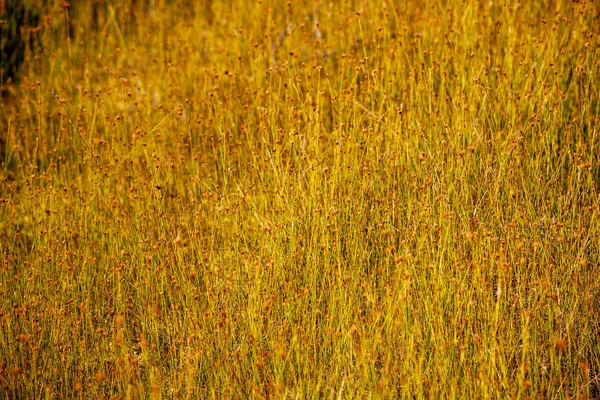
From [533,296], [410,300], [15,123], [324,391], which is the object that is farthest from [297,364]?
[15,123]

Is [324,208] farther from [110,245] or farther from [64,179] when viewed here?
[64,179]

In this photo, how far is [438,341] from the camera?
2738 millimetres

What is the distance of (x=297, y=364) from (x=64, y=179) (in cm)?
229

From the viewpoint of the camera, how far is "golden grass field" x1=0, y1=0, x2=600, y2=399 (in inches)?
108

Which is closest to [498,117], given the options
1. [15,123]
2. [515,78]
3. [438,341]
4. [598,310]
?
[515,78]

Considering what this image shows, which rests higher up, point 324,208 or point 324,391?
point 324,208

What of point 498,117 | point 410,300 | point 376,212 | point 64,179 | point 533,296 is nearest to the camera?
point 410,300

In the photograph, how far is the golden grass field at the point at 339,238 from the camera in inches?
108

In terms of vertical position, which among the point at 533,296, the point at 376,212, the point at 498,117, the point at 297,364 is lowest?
the point at 297,364

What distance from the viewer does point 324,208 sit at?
344 centimetres

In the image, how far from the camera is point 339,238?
10.6 ft

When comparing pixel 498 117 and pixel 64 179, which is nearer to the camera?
pixel 498 117

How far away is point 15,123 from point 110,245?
207 centimetres

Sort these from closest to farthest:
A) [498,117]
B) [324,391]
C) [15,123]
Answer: [324,391], [498,117], [15,123]
